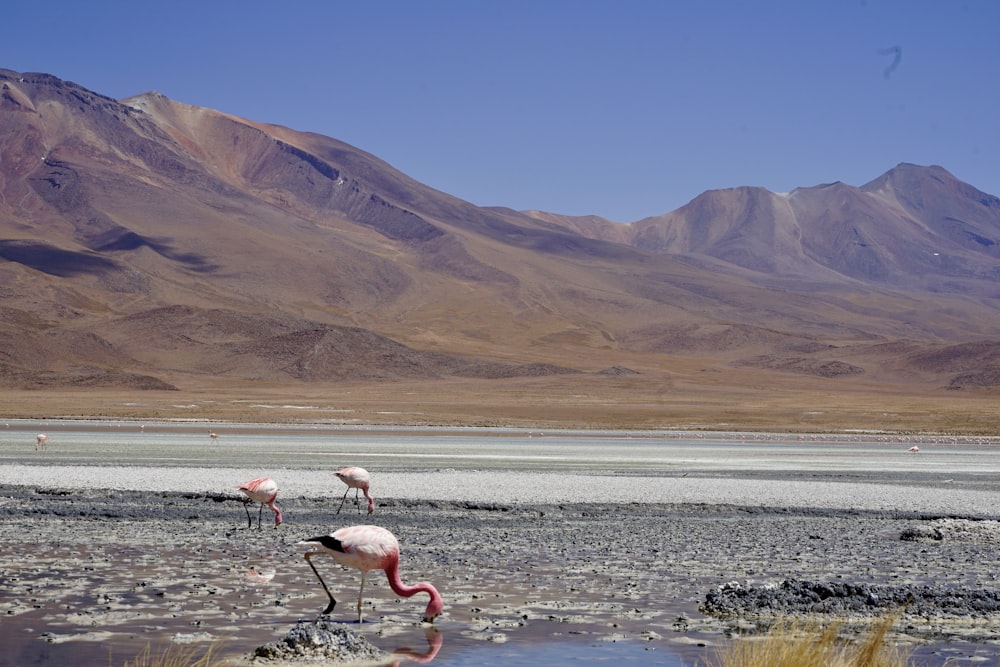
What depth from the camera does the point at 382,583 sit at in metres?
13.5

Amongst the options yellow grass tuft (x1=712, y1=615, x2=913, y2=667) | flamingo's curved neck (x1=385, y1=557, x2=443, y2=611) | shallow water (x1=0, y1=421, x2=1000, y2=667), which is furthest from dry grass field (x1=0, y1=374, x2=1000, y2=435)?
yellow grass tuft (x1=712, y1=615, x2=913, y2=667)

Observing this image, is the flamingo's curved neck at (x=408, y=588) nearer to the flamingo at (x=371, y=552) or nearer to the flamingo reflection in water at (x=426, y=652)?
the flamingo at (x=371, y=552)

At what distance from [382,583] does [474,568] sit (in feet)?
4.78

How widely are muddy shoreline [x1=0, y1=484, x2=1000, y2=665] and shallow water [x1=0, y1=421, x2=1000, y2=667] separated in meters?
0.04

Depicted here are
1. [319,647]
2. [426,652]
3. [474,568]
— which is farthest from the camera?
[474,568]

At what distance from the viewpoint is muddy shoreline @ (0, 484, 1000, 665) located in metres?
10.7

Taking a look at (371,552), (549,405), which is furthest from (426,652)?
(549,405)

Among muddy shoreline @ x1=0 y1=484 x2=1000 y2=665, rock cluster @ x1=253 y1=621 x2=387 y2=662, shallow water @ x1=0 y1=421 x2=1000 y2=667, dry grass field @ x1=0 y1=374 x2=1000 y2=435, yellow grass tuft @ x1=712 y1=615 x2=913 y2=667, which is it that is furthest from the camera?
dry grass field @ x1=0 y1=374 x2=1000 y2=435

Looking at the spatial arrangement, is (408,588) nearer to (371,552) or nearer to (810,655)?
(371,552)

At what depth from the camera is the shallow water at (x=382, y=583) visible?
10.2 meters

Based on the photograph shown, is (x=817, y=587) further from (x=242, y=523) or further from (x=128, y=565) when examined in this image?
(x=242, y=523)

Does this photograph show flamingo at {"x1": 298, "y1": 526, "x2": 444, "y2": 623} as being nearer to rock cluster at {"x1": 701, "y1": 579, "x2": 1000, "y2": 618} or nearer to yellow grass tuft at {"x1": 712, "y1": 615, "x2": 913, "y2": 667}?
rock cluster at {"x1": 701, "y1": 579, "x2": 1000, "y2": 618}

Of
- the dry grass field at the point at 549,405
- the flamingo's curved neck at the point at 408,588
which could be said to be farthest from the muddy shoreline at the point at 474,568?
the dry grass field at the point at 549,405

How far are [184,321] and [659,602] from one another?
12545 cm
